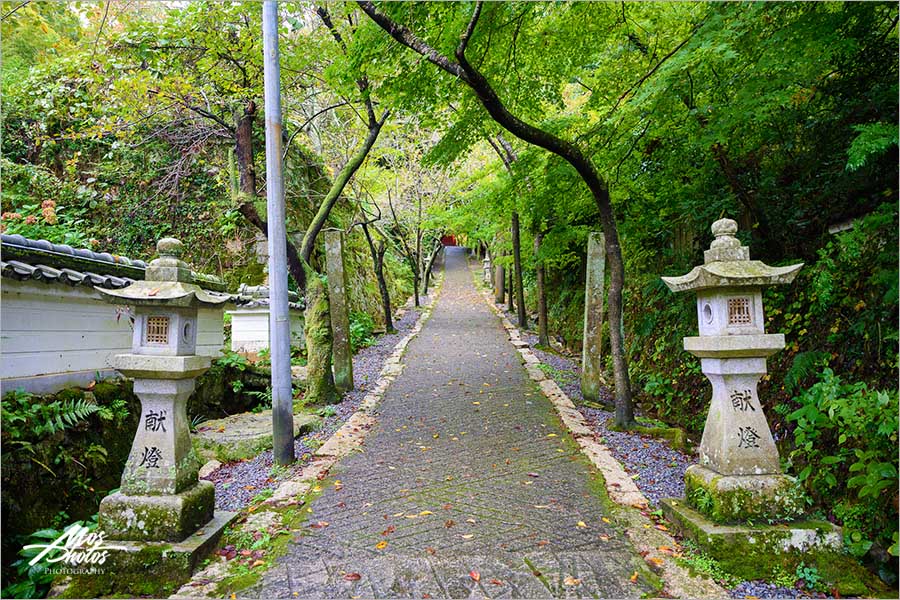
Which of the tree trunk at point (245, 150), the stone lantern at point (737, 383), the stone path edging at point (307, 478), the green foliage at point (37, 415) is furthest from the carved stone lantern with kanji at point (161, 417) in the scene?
the tree trunk at point (245, 150)

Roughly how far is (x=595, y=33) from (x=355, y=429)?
6173 millimetres

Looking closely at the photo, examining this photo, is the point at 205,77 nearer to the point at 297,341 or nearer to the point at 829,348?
the point at 297,341

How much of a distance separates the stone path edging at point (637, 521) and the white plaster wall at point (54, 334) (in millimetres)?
4882

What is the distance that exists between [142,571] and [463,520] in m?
Result: 2.34

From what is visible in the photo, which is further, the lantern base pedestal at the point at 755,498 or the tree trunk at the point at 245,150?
the tree trunk at the point at 245,150

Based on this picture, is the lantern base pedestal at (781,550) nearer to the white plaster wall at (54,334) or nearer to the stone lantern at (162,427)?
the stone lantern at (162,427)

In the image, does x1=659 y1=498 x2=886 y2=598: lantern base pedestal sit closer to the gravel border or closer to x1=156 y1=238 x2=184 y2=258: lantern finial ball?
the gravel border

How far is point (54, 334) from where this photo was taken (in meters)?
5.31

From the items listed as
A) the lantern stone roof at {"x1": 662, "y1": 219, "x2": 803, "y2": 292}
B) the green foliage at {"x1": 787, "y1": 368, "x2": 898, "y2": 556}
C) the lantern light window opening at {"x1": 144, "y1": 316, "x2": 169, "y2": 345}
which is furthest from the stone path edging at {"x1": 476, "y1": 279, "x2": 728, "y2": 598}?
the lantern light window opening at {"x1": 144, "y1": 316, "x2": 169, "y2": 345}

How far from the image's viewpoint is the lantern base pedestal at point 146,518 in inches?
138

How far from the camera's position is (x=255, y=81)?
754 centimetres

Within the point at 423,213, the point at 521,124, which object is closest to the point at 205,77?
the point at 521,124

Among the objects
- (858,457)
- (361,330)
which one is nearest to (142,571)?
(858,457)

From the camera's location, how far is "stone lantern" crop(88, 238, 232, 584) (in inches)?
138
